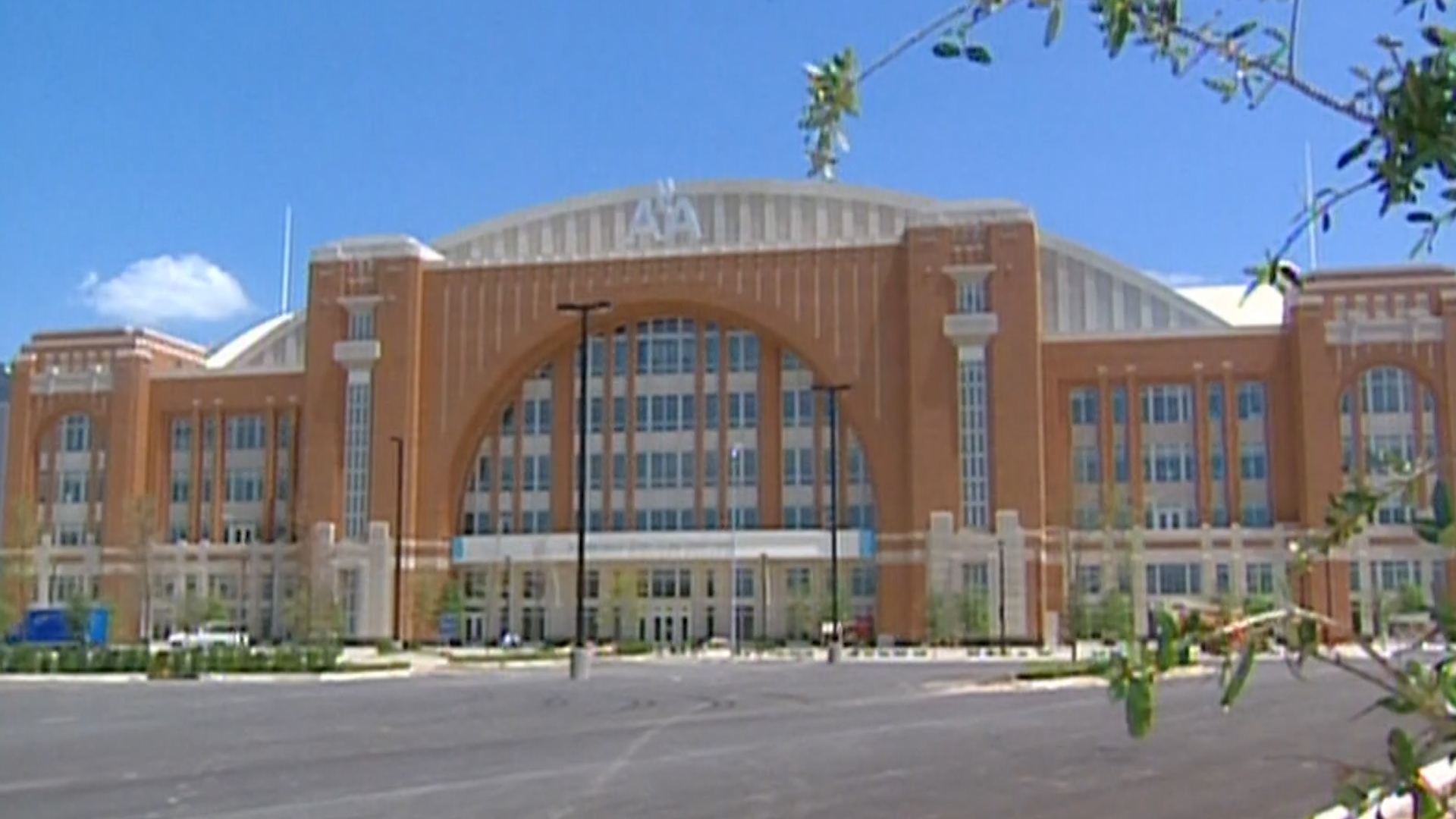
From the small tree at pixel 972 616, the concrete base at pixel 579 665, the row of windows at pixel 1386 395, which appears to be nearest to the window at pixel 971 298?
the small tree at pixel 972 616

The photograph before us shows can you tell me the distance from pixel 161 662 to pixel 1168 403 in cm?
Answer: 5083

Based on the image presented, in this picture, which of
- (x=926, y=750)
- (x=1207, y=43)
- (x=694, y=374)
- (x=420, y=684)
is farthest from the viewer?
(x=694, y=374)

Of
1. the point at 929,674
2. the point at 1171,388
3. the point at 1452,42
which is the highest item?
the point at 1171,388

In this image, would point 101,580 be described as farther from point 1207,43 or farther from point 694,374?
point 1207,43

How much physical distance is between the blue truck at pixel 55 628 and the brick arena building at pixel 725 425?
8.55 metres

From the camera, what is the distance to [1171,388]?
3098 inches

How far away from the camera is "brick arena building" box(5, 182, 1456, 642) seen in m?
76.9

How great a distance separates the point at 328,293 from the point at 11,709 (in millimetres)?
58398

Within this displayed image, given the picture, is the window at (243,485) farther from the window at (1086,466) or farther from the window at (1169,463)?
the window at (1169,463)

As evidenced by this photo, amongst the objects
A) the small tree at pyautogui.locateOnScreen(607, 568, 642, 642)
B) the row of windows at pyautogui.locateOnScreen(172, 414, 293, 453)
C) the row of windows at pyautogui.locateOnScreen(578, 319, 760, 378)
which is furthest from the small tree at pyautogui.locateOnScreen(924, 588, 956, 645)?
the row of windows at pyautogui.locateOnScreen(172, 414, 293, 453)

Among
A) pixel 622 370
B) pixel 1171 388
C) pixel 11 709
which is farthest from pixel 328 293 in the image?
pixel 11 709

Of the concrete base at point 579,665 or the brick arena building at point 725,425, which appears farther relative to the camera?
the brick arena building at point 725,425

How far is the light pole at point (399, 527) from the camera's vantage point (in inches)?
3174

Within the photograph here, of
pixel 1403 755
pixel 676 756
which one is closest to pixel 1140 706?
pixel 1403 755
